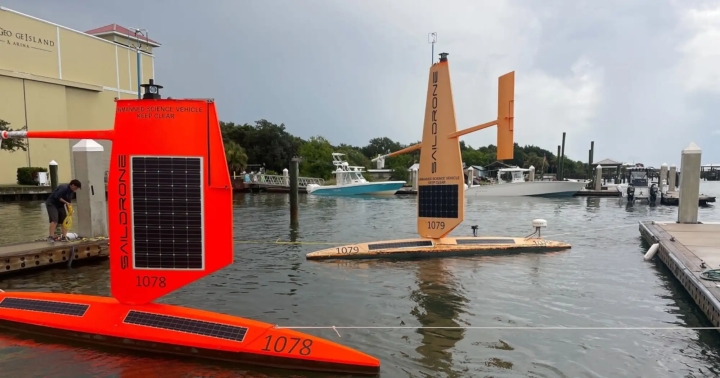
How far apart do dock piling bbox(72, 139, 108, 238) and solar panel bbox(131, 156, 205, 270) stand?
784 cm

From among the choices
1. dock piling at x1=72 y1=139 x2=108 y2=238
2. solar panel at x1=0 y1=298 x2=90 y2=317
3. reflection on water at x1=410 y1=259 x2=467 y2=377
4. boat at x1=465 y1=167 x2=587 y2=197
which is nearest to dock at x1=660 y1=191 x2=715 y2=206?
boat at x1=465 y1=167 x2=587 y2=197

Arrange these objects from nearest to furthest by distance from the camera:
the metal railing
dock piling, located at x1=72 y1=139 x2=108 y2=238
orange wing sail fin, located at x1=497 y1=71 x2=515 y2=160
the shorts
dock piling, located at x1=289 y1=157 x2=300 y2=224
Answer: orange wing sail fin, located at x1=497 y1=71 x2=515 y2=160, the shorts, dock piling, located at x1=72 y1=139 x2=108 y2=238, dock piling, located at x1=289 y1=157 x2=300 y2=224, the metal railing

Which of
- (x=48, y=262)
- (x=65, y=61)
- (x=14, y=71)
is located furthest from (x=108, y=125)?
(x=48, y=262)

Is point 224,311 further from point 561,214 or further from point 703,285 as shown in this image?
point 561,214

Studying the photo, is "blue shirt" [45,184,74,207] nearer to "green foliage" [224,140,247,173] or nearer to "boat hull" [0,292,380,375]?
"boat hull" [0,292,380,375]

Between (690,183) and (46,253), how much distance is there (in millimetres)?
19865

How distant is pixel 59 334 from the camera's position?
22.5ft

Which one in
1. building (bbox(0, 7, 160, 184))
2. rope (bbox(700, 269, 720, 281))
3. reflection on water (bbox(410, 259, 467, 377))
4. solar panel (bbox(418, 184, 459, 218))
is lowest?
reflection on water (bbox(410, 259, 467, 377))

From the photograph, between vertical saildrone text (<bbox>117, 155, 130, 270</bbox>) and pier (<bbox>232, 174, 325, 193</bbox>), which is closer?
vertical saildrone text (<bbox>117, 155, 130, 270</bbox>)

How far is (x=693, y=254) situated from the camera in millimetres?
11125

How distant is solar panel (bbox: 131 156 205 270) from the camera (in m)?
6.22

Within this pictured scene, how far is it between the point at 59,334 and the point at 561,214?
85.9ft

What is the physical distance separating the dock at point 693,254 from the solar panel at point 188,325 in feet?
24.4

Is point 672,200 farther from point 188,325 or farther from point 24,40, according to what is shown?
point 24,40
